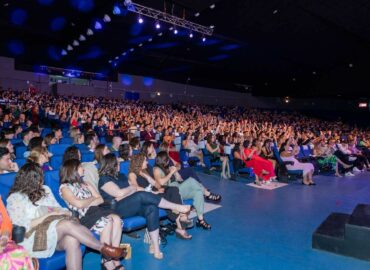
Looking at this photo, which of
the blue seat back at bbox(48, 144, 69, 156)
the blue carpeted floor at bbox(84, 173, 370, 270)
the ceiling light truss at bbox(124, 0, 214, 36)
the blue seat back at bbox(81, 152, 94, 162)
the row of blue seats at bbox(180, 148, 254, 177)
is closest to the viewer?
the blue carpeted floor at bbox(84, 173, 370, 270)

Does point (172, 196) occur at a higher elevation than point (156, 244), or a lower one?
higher

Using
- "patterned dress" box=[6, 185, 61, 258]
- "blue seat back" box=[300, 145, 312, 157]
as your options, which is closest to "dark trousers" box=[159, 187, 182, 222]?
"patterned dress" box=[6, 185, 61, 258]

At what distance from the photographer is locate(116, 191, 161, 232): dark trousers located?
3.53 metres

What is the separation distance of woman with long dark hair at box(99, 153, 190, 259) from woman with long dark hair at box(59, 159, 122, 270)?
9.2 inches

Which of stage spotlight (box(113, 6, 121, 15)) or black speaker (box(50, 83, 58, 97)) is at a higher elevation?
stage spotlight (box(113, 6, 121, 15))

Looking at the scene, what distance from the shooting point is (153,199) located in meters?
3.64

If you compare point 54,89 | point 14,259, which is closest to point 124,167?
point 14,259

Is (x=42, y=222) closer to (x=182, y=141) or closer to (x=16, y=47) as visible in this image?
(x=182, y=141)

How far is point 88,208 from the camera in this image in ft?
10.9

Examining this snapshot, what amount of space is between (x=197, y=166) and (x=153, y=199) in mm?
5549

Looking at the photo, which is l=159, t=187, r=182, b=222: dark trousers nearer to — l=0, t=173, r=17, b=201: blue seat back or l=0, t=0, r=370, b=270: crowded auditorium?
l=0, t=0, r=370, b=270: crowded auditorium

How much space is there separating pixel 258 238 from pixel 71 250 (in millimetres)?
2325

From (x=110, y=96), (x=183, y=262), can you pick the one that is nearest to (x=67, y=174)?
(x=183, y=262)

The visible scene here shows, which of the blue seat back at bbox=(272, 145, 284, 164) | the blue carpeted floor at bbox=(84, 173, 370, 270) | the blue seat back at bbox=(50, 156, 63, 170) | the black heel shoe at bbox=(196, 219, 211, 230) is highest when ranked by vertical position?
the blue seat back at bbox=(50, 156, 63, 170)
